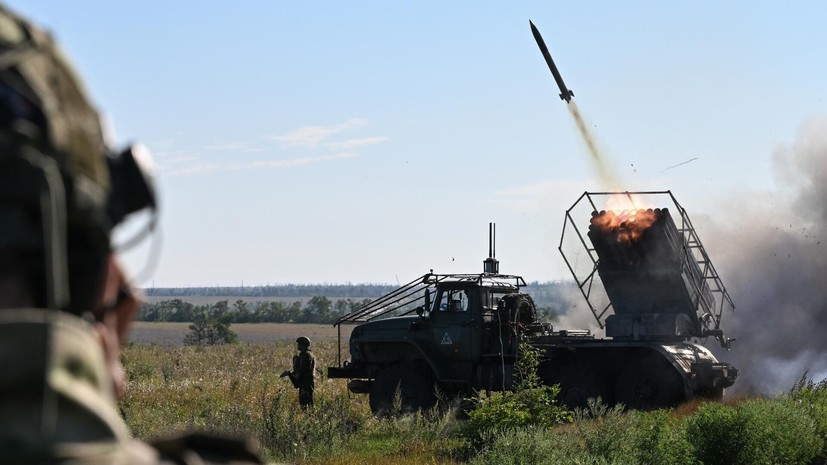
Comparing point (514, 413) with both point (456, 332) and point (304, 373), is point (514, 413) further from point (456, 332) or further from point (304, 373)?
point (304, 373)

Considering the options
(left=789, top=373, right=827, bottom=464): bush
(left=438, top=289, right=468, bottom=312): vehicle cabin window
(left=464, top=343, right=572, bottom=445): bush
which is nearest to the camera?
(left=464, top=343, right=572, bottom=445): bush

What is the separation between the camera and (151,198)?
4.59 ft

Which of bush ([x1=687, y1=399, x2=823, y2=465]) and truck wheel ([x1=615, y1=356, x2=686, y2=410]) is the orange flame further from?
bush ([x1=687, y1=399, x2=823, y2=465])

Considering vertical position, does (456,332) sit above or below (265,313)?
below

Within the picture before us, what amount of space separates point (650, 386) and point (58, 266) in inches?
741

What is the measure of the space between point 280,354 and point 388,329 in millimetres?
25278

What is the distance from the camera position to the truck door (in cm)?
2002

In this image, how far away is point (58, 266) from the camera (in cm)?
116

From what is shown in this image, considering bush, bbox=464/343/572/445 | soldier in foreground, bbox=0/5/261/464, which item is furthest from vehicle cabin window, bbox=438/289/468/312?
soldier in foreground, bbox=0/5/261/464

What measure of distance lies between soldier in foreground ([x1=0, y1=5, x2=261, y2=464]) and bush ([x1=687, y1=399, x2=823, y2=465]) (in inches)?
543

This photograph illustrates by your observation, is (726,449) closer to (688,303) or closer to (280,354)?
(688,303)

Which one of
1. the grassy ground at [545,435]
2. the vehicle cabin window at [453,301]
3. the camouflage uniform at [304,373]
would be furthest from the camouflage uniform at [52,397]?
the camouflage uniform at [304,373]

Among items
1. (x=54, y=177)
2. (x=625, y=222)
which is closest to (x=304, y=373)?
(x=625, y=222)

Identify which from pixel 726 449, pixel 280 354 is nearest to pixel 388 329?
pixel 726 449
